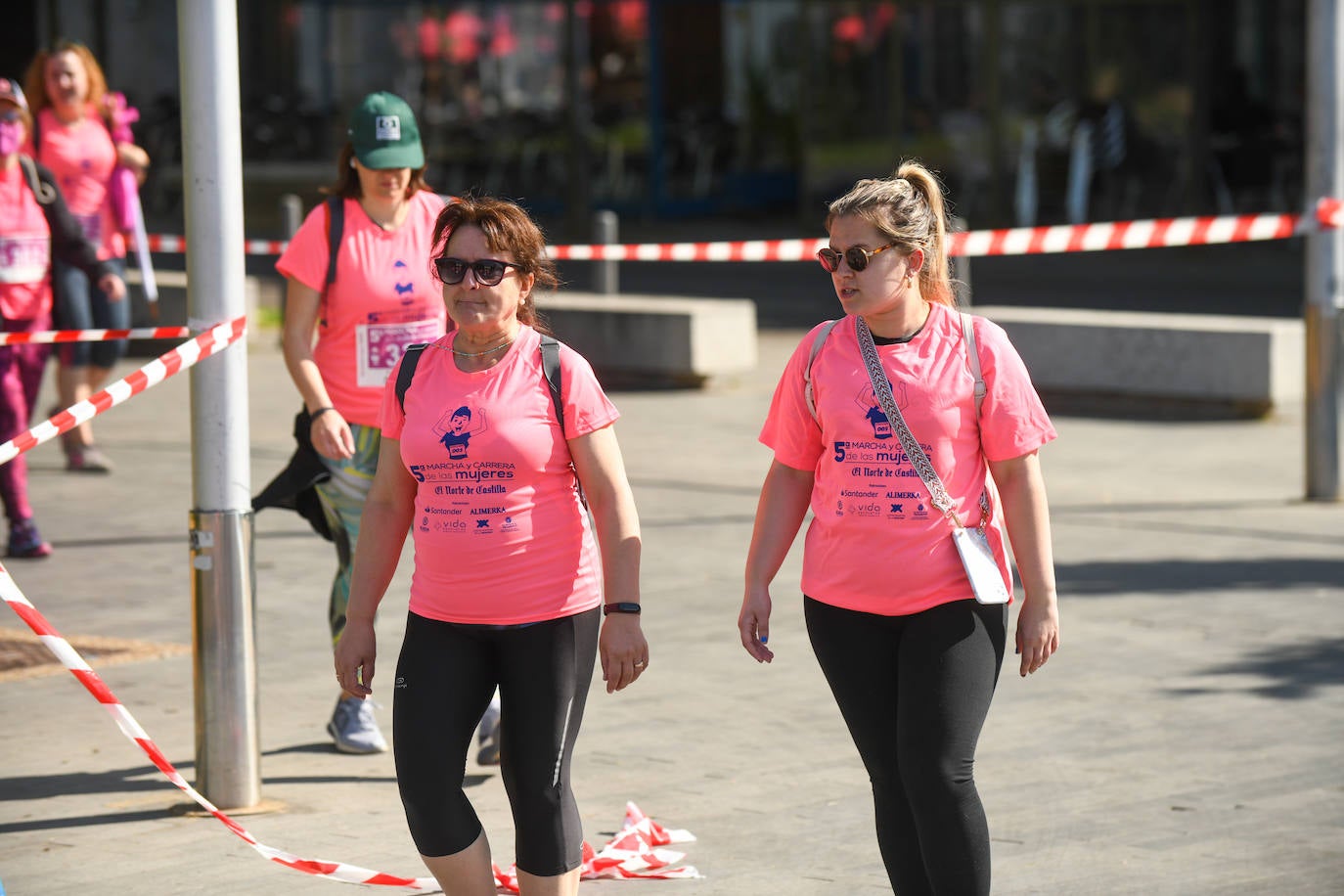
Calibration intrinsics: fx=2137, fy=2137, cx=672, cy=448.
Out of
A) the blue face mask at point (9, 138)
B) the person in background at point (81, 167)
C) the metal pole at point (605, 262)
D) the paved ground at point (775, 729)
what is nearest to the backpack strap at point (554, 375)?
the paved ground at point (775, 729)

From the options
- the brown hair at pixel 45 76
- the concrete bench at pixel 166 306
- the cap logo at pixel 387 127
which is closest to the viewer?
the cap logo at pixel 387 127

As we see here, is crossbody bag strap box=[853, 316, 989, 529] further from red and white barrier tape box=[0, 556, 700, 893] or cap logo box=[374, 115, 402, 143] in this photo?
cap logo box=[374, 115, 402, 143]

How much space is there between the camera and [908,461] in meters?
4.26

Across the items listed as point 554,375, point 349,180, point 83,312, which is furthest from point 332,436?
point 83,312

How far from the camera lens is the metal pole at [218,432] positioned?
564 centimetres

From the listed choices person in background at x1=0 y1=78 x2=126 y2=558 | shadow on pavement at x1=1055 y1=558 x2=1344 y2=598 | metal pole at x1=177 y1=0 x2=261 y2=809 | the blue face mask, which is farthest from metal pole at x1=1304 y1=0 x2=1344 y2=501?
metal pole at x1=177 y1=0 x2=261 y2=809

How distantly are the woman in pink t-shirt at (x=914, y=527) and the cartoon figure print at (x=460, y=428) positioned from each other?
650 mm

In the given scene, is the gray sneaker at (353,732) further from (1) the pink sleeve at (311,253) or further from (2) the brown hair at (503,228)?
(2) the brown hair at (503,228)

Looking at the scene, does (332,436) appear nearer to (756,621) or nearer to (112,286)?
(756,621)

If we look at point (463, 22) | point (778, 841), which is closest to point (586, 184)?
point (463, 22)

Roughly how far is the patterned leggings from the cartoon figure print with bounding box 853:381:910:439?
91.1 inches

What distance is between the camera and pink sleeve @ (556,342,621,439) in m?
4.38

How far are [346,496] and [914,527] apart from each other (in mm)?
2493

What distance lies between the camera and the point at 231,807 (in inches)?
229
